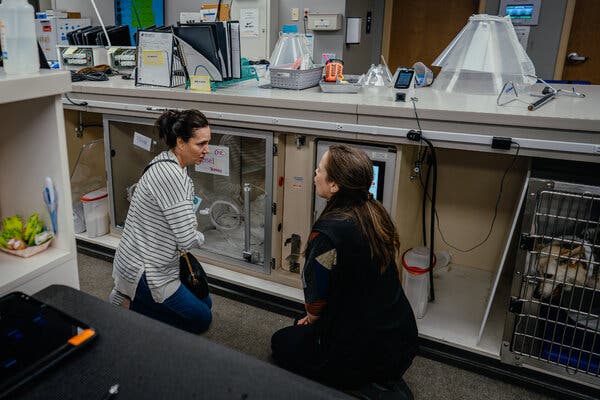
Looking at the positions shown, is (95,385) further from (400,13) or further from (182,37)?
(400,13)

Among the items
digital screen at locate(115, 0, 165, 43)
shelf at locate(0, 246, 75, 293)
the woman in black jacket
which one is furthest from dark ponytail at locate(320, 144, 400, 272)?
digital screen at locate(115, 0, 165, 43)

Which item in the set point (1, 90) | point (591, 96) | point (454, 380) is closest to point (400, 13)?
point (591, 96)

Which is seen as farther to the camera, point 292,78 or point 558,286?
point 292,78

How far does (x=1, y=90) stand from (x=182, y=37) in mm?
1838

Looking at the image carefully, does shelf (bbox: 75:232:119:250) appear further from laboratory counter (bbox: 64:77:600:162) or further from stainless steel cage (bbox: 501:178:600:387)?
stainless steel cage (bbox: 501:178:600:387)

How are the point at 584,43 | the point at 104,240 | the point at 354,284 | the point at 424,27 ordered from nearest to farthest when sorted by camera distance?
the point at 354,284, the point at 104,240, the point at 584,43, the point at 424,27

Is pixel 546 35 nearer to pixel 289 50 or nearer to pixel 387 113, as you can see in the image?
pixel 289 50

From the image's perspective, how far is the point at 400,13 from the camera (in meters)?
5.12

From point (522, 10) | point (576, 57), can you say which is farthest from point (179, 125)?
point (576, 57)

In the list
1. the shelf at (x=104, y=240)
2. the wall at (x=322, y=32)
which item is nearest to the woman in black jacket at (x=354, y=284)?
the shelf at (x=104, y=240)

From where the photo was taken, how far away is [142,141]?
2650 mm

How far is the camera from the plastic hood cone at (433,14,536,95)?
229 cm

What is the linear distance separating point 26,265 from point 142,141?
1.78 meters

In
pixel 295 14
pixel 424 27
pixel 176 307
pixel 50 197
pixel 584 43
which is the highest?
pixel 295 14
